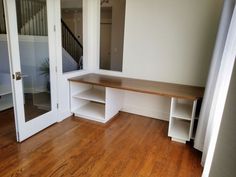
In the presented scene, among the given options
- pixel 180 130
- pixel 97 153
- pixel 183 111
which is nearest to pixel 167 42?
pixel 183 111

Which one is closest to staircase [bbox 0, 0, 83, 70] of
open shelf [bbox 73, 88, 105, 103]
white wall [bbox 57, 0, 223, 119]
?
white wall [bbox 57, 0, 223, 119]

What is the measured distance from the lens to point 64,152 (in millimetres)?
2344

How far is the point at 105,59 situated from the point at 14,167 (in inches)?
192

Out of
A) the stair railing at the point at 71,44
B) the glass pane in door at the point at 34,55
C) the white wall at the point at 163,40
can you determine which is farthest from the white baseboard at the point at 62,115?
the stair railing at the point at 71,44

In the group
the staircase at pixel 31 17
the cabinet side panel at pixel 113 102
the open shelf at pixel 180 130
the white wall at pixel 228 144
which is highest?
the staircase at pixel 31 17

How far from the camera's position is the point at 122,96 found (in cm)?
367

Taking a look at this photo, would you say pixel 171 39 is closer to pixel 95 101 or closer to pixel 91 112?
pixel 95 101

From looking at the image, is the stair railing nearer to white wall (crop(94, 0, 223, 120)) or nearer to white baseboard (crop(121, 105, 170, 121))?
white wall (crop(94, 0, 223, 120))

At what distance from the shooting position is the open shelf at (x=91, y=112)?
10.8 ft

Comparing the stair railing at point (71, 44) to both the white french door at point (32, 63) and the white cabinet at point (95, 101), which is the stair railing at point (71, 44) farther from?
the white french door at point (32, 63)

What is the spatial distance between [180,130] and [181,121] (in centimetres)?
34

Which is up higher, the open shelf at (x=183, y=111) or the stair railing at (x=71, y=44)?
the stair railing at (x=71, y=44)

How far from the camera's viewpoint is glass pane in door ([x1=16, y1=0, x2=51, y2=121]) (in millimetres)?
2395

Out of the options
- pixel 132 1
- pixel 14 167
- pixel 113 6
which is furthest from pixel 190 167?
pixel 113 6
